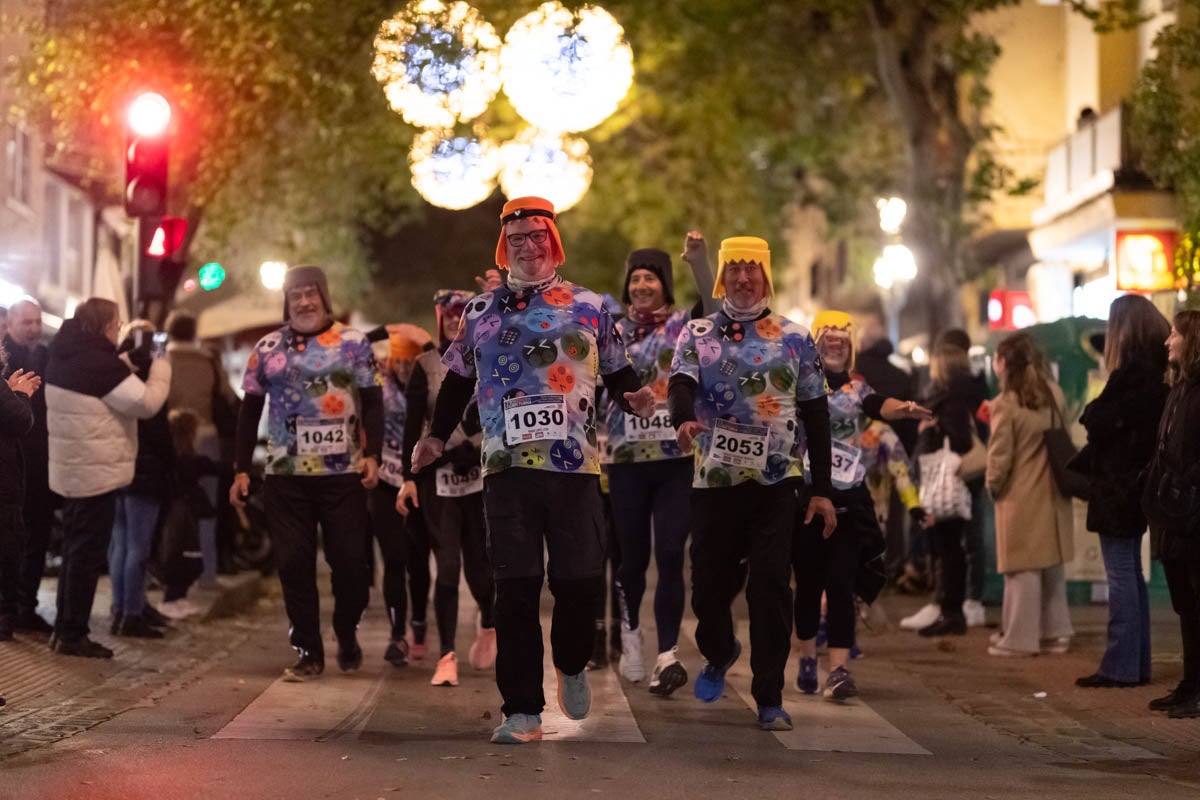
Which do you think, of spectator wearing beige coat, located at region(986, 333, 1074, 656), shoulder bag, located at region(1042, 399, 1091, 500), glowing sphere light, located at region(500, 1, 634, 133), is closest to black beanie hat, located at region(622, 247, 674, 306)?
spectator wearing beige coat, located at region(986, 333, 1074, 656)

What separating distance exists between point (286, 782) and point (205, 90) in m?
15.6

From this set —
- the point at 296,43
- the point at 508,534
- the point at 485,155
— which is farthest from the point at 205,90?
the point at 508,534

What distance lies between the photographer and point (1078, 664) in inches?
513

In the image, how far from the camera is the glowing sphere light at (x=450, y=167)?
15.9m

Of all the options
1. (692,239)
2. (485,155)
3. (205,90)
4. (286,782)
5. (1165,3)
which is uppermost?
(1165,3)

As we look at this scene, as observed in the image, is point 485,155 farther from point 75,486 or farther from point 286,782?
point 286,782

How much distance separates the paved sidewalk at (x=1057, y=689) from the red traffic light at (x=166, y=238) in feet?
19.1

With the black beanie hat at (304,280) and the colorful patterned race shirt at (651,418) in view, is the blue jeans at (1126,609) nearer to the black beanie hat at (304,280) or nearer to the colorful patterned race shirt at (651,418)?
the colorful patterned race shirt at (651,418)

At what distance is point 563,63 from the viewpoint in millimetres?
14945

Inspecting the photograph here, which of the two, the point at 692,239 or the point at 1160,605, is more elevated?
the point at 692,239

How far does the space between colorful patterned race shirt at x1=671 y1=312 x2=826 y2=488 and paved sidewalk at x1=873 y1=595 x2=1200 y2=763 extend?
183 centimetres

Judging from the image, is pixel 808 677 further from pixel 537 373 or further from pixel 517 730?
pixel 537 373

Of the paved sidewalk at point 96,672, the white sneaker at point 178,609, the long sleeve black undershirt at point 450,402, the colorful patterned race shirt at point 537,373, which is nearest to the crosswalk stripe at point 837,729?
the colorful patterned race shirt at point 537,373

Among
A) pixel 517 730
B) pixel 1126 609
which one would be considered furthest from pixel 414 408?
pixel 1126 609
